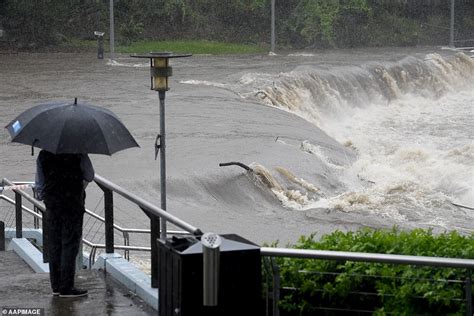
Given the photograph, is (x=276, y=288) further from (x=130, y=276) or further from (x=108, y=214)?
(x=108, y=214)

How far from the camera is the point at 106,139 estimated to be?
8484mm

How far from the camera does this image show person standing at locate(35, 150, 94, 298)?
8.42m

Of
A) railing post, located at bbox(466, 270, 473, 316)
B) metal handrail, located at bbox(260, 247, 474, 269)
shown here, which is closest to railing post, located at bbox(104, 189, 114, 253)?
metal handrail, located at bbox(260, 247, 474, 269)

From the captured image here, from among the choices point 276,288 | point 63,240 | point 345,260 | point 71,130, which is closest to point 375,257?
point 345,260

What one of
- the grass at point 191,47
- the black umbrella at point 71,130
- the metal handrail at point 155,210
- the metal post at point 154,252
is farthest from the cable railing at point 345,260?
the grass at point 191,47

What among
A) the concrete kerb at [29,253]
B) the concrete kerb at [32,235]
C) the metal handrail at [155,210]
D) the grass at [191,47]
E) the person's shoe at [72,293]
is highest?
the metal handrail at [155,210]

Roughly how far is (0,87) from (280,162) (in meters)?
15.9

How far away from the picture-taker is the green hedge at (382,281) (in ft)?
21.3

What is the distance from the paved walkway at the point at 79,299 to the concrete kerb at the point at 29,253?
0.85 metres

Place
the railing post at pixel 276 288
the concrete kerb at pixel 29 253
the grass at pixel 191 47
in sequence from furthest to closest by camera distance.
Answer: the grass at pixel 191 47 → the concrete kerb at pixel 29 253 → the railing post at pixel 276 288

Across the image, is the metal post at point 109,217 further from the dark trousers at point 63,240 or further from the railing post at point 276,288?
the railing post at point 276,288

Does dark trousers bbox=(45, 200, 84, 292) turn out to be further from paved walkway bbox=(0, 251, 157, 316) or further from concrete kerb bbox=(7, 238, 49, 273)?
concrete kerb bbox=(7, 238, 49, 273)

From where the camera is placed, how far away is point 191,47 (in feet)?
203

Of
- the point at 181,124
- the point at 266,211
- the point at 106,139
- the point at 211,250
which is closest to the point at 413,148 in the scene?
the point at 181,124
